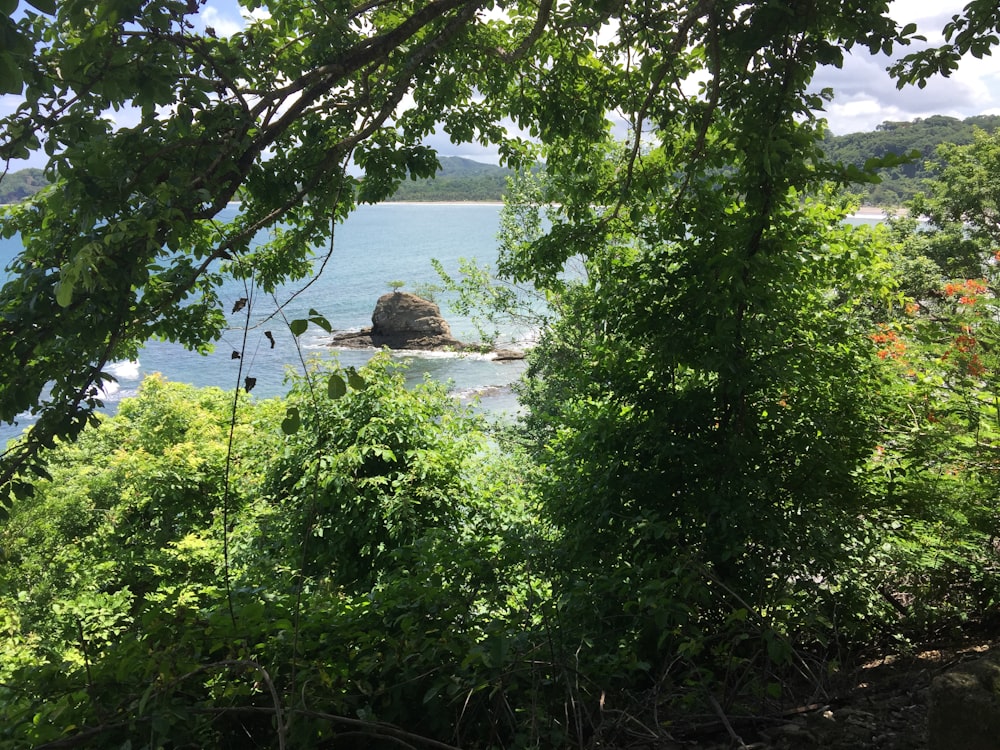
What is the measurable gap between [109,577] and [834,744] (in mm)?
9666

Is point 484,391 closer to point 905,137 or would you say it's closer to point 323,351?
point 323,351

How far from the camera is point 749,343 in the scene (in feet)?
12.1

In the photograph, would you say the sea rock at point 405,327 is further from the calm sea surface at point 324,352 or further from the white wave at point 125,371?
the white wave at point 125,371

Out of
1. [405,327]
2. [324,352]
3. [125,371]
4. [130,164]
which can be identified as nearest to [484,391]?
[324,352]

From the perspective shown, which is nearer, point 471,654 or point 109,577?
point 471,654

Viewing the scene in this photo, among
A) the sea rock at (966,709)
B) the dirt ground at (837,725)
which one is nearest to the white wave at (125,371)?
the dirt ground at (837,725)

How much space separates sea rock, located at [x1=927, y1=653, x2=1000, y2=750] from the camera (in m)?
1.94

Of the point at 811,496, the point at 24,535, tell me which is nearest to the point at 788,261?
the point at 811,496

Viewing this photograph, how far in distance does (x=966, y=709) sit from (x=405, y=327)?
35.4m

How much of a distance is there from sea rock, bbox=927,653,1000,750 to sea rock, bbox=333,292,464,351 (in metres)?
34.1

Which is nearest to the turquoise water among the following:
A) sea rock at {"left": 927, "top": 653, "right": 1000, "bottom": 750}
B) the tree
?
the tree

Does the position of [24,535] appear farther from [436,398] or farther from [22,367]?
[22,367]

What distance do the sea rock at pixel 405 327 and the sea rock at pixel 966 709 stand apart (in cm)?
3411

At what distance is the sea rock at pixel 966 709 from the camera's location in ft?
6.36
